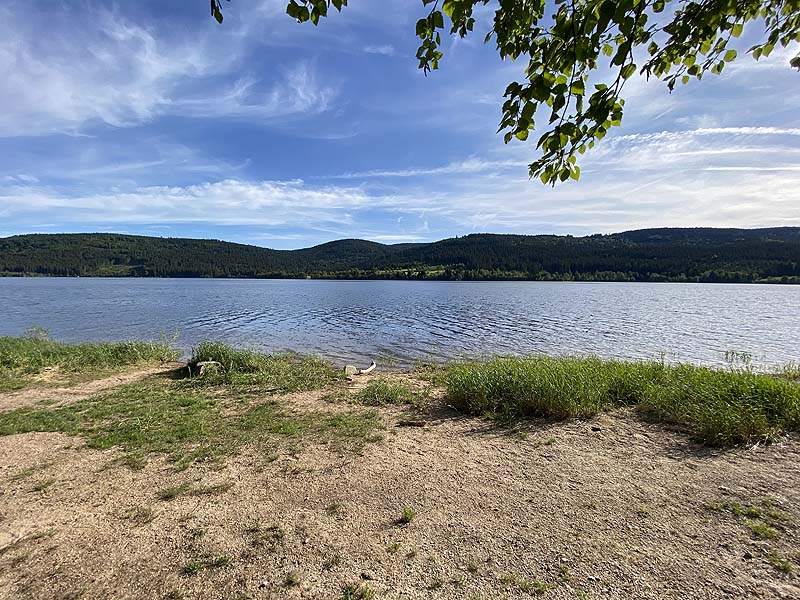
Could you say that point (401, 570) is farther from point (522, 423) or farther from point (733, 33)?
point (733, 33)

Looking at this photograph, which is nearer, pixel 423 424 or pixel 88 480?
pixel 88 480

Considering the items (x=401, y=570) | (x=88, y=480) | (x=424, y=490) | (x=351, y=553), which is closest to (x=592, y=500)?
(x=424, y=490)

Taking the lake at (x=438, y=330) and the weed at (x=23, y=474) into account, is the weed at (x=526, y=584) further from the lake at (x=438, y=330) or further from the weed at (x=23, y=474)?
the lake at (x=438, y=330)

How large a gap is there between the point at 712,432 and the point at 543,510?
3708mm

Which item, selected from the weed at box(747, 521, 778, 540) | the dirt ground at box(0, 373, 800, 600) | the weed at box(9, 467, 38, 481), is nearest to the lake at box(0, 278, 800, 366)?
the dirt ground at box(0, 373, 800, 600)

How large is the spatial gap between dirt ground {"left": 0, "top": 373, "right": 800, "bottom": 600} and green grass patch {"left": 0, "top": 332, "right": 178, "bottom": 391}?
7329mm

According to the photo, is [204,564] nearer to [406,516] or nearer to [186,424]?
[406,516]

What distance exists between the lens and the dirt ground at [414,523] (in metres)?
3.48

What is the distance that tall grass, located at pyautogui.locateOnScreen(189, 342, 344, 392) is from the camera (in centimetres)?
1156

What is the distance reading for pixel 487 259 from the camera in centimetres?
14450

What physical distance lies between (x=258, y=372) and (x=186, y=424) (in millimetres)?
4962

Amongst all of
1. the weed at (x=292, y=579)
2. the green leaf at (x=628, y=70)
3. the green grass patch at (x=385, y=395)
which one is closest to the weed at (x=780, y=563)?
the weed at (x=292, y=579)

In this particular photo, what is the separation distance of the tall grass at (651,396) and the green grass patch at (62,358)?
12.2 m

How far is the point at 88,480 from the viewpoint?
5535mm
